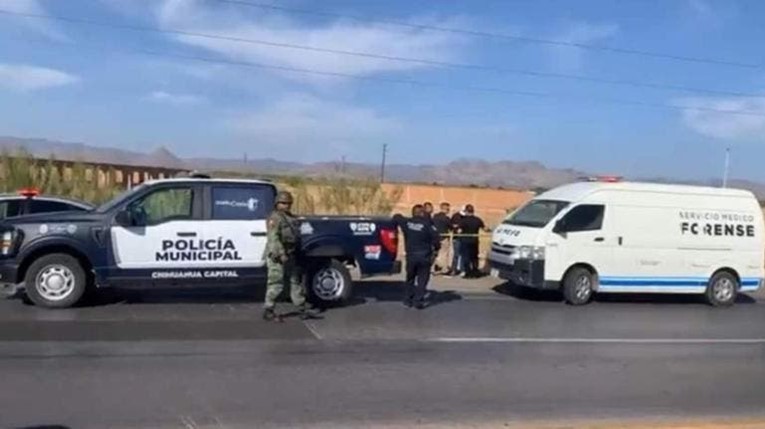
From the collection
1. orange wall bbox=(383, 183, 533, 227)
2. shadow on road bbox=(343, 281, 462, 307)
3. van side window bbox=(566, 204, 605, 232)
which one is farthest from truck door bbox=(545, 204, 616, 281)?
orange wall bbox=(383, 183, 533, 227)

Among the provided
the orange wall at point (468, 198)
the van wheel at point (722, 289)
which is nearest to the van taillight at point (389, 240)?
the van wheel at point (722, 289)

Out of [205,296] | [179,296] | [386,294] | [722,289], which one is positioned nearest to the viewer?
[179,296]

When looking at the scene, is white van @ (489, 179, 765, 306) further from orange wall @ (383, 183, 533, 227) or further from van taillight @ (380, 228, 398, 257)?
orange wall @ (383, 183, 533, 227)

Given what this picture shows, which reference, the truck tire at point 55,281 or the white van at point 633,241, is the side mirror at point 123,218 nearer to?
the truck tire at point 55,281

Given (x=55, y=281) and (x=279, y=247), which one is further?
(x=55, y=281)

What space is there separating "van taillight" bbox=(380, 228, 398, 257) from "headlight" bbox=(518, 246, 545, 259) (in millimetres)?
Result: 3042

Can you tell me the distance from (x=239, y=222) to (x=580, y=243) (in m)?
6.28

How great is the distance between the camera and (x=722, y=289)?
1772cm

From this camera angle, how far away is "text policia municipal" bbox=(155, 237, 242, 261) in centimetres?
1330

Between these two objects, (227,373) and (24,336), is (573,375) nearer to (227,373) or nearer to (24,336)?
(227,373)

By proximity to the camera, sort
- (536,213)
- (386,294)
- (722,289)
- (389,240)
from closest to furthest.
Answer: (389,240), (386,294), (536,213), (722,289)

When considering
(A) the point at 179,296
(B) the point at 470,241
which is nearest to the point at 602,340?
(A) the point at 179,296

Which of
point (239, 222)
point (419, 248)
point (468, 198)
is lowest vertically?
point (419, 248)

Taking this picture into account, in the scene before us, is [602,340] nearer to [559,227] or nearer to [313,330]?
[313,330]
